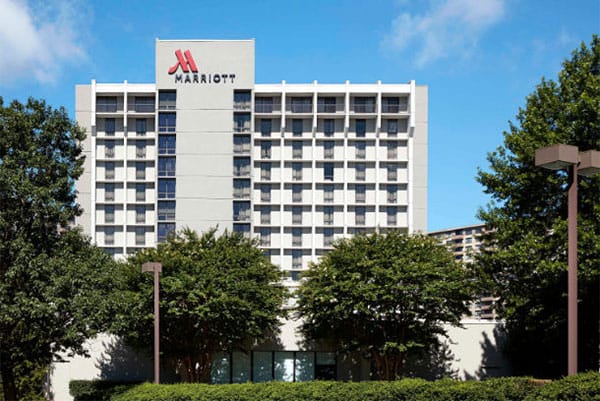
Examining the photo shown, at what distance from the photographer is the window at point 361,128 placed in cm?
8262

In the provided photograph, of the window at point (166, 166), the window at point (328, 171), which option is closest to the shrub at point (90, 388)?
the window at point (166, 166)

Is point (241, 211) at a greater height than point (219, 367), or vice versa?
point (241, 211)

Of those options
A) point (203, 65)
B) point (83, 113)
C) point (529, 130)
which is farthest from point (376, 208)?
point (529, 130)

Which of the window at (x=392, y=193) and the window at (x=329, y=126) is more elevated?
the window at (x=329, y=126)

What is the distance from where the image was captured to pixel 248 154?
8031 centimetres

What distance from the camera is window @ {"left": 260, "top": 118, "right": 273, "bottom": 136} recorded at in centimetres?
8219

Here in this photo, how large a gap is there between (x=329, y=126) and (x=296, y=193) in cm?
904

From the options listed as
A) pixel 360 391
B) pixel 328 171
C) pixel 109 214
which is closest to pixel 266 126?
pixel 328 171

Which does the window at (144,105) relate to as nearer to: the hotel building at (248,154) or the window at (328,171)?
the hotel building at (248,154)

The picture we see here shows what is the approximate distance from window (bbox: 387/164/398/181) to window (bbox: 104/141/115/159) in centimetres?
3270

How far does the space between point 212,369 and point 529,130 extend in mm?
20591

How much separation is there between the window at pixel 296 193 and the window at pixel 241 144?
703 centimetres

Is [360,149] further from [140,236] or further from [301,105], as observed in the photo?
[140,236]

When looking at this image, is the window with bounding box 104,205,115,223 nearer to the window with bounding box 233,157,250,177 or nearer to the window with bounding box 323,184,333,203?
the window with bounding box 233,157,250,177
